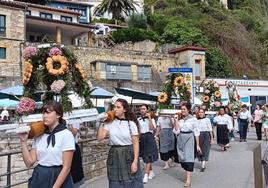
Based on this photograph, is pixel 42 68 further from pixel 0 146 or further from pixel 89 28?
pixel 89 28

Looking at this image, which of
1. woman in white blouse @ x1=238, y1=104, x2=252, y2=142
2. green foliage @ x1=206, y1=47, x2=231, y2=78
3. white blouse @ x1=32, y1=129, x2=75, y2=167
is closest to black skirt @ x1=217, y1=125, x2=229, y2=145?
woman in white blouse @ x1=238, y1=104, x2=252, y2=142

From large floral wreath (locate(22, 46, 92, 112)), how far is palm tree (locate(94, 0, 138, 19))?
2054 inches

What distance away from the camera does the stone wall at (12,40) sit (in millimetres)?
33344

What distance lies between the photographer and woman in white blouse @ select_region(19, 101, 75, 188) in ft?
15.1

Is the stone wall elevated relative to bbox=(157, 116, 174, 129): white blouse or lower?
elevated

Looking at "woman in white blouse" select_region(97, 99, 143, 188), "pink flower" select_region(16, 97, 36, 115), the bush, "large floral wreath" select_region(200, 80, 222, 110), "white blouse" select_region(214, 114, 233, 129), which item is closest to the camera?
"pink flower" select_region(16, 97, 36, 115)

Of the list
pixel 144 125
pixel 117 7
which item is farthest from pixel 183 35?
pixel 144 125

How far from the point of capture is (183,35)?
49.5 meters

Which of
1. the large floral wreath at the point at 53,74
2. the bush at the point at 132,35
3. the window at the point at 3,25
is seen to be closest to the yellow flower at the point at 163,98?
the large floral wreath at the point at 53,74

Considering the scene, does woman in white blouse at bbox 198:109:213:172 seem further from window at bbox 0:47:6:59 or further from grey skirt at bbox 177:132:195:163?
window at bbox 0:47:6:59

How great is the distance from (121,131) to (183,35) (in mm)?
44230

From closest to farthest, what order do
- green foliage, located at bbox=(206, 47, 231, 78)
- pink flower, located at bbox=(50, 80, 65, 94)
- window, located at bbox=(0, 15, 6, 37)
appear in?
1. pink flower, located at bbox=(50, 80, 65, 94)
2. window, located at bbox=(0, 15, 6, 37)
3. green foliage, located at bbox=(206, 47, 231, 78)

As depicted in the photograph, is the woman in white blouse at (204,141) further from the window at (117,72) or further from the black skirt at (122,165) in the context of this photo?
the window at (117,72)

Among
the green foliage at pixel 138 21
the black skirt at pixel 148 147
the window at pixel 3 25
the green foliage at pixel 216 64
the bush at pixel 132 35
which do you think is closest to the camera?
the black skirt at pixel 148 147
